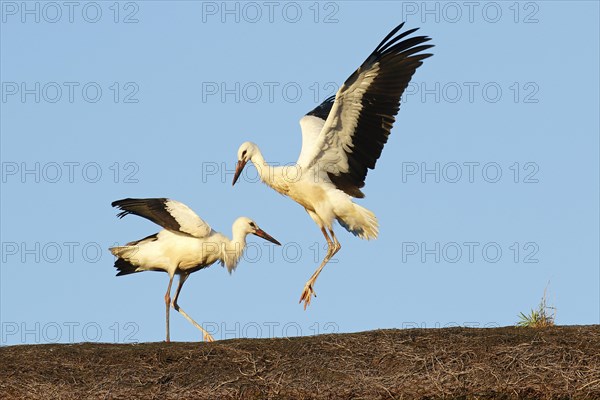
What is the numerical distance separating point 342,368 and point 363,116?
420cm

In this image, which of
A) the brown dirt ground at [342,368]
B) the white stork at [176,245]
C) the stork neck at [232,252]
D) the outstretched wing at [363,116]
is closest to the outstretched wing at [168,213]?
the white stork at [176,245]

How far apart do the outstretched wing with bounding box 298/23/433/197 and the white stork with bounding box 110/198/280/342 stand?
3.99 feet

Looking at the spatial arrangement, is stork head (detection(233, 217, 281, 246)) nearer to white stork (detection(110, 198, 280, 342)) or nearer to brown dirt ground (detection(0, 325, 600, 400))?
white stork (detection(110, 198, 280, 342))

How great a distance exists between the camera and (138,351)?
8547 millimetres

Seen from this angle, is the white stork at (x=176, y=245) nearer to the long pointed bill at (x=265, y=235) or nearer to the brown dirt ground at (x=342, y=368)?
the long pointed bill at (x=265, y=235)

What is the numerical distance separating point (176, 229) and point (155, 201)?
39 cm

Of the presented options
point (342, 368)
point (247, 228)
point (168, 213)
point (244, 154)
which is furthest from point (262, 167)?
point (342, 368)

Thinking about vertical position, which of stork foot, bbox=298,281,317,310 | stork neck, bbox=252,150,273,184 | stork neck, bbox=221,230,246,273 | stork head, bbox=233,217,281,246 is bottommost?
stork foot, bbox=298,281,317,310

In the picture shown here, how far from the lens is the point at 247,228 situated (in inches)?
485

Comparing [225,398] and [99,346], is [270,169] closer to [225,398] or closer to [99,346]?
[99,346]

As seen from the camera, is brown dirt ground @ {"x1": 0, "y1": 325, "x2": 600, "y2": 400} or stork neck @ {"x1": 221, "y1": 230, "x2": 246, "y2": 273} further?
stork neck @ {"x1": 221, "y1": 230, "x2": 246, "y2": 273}

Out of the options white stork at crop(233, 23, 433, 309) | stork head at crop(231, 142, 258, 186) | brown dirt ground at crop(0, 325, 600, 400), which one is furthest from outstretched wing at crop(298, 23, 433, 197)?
brown dirt ground at crop(0, 325, 600, 400)

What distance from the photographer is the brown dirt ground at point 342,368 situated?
7.58 metres

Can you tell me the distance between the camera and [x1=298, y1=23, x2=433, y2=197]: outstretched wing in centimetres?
1124
